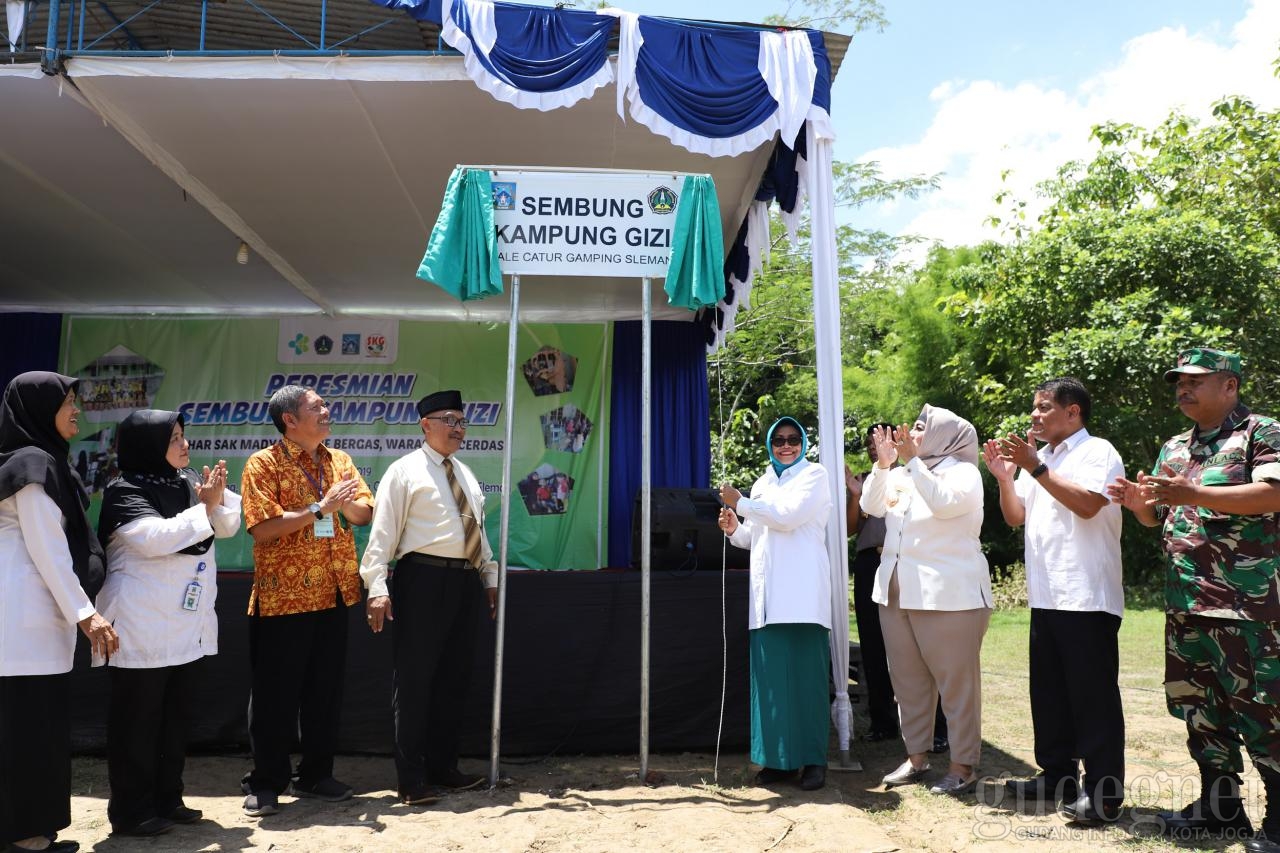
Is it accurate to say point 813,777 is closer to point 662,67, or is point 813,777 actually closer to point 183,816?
point 183,816

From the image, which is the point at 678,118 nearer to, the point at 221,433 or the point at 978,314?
the point at 221,433

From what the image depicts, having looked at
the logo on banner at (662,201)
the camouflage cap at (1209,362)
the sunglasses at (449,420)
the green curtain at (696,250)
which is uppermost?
the logo on banner at (662,201)

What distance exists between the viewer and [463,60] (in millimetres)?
4520

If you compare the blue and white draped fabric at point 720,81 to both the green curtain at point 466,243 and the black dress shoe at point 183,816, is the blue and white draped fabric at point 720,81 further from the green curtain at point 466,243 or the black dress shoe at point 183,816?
the black dress shoe at point 183,816

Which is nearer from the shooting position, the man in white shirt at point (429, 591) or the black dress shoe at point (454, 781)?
the man in white shirt at point (429, 591)

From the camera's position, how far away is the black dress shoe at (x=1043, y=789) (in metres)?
3.41

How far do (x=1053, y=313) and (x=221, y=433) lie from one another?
32.9 feet

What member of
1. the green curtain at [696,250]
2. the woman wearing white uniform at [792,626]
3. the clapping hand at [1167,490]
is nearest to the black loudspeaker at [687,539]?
the woman wearing white uniform at [792,626]

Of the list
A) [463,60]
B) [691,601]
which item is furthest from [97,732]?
[463,60]

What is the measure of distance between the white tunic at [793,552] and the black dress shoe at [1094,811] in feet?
3.70

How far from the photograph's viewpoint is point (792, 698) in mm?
3809

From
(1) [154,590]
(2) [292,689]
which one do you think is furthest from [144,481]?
(2) [292,689]

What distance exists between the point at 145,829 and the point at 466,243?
256 cm

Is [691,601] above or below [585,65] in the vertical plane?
below
